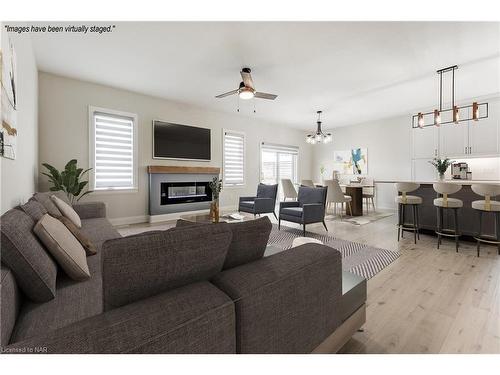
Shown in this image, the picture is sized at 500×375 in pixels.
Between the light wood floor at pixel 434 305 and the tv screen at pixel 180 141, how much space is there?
Result: 4544 mm

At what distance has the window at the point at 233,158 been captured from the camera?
20.7 ft

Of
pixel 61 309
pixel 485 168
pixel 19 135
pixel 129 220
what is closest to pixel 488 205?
pixel 485 168

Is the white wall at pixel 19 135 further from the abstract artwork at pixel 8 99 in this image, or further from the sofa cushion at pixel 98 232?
the sofa cushion at pixel 98 232

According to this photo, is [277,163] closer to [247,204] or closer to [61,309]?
[247,204]

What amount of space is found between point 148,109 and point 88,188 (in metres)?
1.98

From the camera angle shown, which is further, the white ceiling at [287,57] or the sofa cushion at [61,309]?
the white ceiling at [287,57]

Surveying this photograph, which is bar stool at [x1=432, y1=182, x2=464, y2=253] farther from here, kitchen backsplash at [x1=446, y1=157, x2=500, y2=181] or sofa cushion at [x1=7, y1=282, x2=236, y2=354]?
sofa cushion at [x1=7, y1=282, x2=236, y2=354]

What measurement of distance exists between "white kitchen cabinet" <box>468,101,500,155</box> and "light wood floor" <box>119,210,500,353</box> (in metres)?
3.32

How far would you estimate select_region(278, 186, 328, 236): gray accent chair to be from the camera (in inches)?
150

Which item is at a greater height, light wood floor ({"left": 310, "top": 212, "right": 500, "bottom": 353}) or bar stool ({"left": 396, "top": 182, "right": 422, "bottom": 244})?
bar stool ({"left": 396, "top": 182, "right": 422, "bottom": 244})

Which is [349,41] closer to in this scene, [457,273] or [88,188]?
[457,273]

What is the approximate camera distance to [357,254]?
2979 mm

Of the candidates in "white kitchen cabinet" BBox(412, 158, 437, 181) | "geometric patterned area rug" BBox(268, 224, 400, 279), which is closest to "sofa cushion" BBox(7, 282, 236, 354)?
"geometric patterned area rug" BBox(268, 224, 400, 279)

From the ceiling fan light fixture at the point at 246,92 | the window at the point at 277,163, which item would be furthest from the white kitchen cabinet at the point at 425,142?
the ceiling fan light fixture at the point at 246,92
